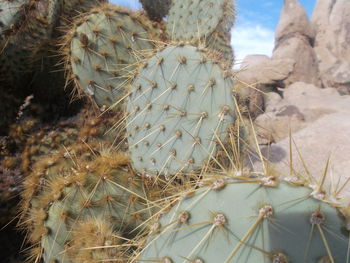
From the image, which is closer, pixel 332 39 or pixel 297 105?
pixel 297 105

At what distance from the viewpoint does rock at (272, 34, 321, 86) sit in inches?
482

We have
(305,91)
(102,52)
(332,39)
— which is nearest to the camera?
(102,52)

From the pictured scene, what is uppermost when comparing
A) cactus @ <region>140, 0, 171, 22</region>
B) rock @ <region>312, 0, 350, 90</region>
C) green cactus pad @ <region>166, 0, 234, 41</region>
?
rock @ <region>312, 0, 350, 90</region>

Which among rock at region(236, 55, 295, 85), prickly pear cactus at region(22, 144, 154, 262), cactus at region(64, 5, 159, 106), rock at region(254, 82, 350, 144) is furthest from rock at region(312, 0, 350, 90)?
prickly pear cactus at region(22, 144, 154, 262)

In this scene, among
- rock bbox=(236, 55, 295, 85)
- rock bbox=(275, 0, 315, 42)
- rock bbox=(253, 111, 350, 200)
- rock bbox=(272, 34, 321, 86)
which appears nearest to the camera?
rock bbox=(253, 111, 350, 200)

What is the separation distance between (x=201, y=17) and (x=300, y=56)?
1169 cm

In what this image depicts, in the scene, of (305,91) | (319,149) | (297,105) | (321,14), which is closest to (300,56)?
(321,14)

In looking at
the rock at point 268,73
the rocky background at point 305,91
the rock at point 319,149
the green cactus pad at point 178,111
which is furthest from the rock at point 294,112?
the green cactus pad at point 178,111

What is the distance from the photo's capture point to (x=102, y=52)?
1.95 m

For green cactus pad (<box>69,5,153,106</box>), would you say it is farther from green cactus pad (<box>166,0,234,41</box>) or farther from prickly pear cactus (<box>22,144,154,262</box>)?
prickly pear cactus (<box>22,144,154,262</box>)

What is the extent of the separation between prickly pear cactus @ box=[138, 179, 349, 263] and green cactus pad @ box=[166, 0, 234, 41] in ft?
6.36

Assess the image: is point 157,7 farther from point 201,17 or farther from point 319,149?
point 319,149

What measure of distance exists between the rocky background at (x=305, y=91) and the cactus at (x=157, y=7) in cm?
123

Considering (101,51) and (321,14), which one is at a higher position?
(321,14)
